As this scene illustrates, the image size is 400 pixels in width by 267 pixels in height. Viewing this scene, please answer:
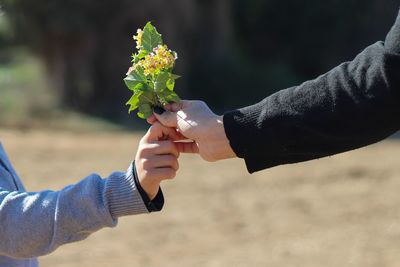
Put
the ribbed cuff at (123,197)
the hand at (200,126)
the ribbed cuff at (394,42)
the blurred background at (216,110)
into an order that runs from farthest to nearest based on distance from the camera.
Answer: the blurred background at (216,110), the hand at (200,126), the ribbed cuff at (123,197), the ribbed cuff at (394,42)

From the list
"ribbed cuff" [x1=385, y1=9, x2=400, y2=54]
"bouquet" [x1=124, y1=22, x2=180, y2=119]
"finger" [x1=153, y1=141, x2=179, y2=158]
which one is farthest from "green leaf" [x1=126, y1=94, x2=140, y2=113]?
"ribbed cuff" [x1=385, y1=9, x2=400, y2=54]

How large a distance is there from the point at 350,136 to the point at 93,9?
42.6 feet

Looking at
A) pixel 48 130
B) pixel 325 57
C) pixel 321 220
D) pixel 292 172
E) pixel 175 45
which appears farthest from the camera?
pixel 325 57

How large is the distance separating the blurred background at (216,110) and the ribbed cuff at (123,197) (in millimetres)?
1020

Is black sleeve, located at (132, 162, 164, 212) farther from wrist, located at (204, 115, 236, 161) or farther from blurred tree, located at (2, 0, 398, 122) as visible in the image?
blurred tree, located at (2, 0, 398, 122)

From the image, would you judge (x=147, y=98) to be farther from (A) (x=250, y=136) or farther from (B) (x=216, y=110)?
(B) (x=216, y=110)

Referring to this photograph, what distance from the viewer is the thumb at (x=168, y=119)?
101 inches

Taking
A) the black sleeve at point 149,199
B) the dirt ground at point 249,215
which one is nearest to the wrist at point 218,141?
the black sleeve at point 149,199

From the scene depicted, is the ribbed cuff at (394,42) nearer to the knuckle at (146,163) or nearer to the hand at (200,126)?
the hand at (200,126)

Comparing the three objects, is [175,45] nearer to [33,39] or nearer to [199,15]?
[199,15]

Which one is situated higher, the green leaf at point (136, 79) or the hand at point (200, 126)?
the green leaf at point (136, 79)

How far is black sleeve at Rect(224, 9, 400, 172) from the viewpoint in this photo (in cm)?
238

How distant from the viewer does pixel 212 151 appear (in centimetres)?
259

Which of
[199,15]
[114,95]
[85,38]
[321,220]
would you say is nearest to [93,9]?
[85,38]
